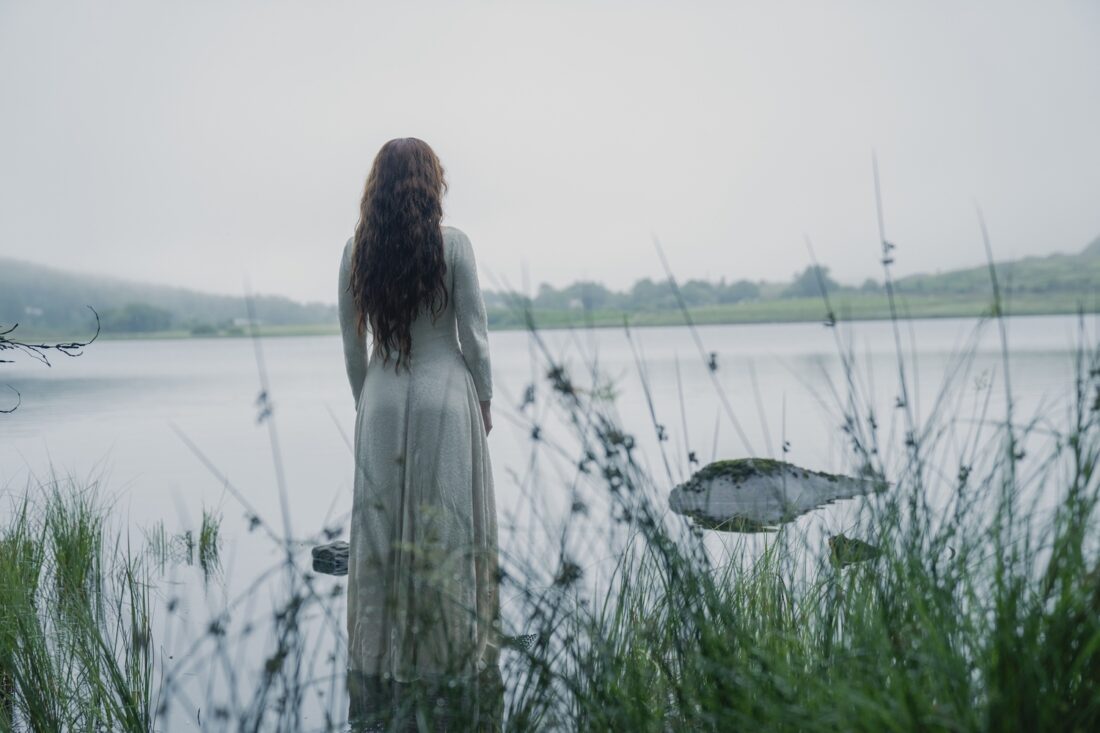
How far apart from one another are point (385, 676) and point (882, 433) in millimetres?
7951

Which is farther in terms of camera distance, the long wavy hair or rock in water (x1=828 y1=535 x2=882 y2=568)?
the long wavy hair

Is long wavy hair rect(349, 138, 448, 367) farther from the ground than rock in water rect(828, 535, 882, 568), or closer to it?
farther from the ground

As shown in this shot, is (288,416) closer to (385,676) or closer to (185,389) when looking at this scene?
(185,389)

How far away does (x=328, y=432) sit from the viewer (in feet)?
43.3

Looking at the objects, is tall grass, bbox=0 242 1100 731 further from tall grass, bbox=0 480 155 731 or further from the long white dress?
the long white dress

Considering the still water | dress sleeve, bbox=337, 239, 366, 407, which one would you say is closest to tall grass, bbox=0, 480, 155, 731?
the still water

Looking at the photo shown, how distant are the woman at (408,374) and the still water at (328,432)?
0.72 ft

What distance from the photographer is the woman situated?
3055 mm

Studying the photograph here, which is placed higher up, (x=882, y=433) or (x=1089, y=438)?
(x=1089, y=438)

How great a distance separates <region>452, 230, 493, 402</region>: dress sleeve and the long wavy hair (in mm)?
53

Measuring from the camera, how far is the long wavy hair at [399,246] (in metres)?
3.04

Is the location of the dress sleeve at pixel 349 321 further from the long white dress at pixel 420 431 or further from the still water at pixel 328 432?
the still water at pixel 328 432

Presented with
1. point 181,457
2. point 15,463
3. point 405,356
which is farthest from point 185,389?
point 405,356

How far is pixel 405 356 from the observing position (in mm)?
3146
